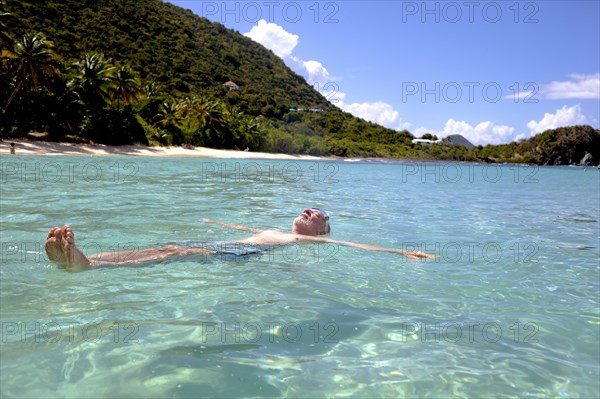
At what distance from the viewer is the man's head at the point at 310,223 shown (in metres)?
6.71

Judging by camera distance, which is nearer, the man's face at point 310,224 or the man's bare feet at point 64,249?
the man's bare feet at point 64,249

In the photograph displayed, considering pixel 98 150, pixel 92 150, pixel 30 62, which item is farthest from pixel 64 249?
pixel 98 150

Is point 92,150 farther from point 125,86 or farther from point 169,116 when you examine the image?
point 169,116

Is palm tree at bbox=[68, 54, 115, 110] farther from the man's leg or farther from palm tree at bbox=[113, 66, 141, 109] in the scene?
the man's leg

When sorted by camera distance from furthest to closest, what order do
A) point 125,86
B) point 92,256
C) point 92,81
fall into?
point 125,86 → point 92,81 → point 92,256

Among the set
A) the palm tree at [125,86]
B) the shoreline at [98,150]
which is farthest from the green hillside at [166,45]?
the shoreline at [98,150]

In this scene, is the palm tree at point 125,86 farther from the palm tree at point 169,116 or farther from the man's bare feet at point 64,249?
the man's bare feet at point 64,249

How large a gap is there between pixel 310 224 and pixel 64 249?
3321mm

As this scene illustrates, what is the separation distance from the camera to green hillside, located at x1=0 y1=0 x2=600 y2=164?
40.0 m

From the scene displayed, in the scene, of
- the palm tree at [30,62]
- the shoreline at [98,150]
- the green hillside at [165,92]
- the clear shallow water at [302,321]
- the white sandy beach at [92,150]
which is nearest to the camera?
the clear shallow water at [302,321]

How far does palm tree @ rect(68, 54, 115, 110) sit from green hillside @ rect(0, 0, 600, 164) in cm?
9

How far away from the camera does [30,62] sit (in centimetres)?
3597

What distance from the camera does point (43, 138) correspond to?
40.7 m

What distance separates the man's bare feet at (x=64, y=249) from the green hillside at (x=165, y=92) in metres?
37.8
